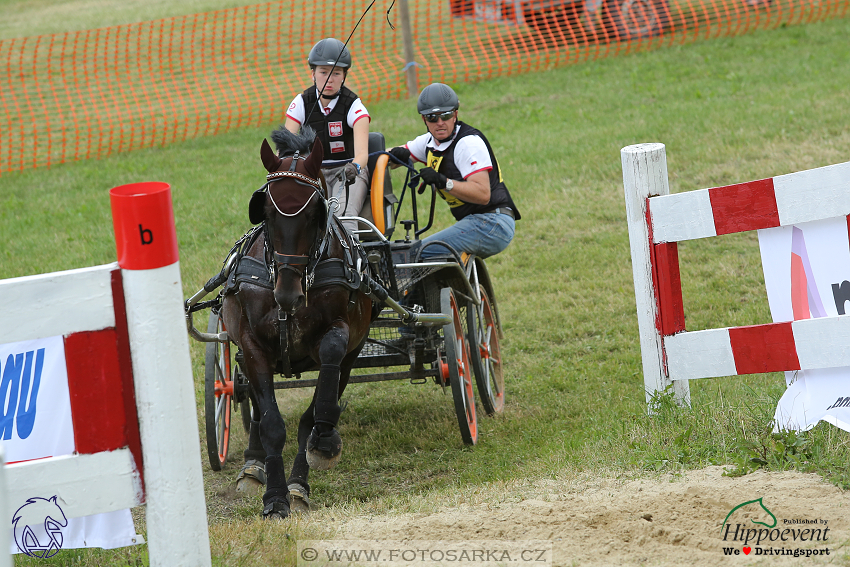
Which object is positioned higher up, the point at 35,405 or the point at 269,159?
the point at 269,159

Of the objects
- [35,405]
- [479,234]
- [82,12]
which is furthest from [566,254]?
[82,12]

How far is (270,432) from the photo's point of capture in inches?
164

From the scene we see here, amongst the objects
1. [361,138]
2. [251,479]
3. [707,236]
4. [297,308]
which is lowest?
[251,479]

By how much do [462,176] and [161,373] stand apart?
386cm

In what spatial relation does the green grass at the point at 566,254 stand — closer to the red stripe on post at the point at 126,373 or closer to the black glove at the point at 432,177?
the red stripe on post at the point at 126,373

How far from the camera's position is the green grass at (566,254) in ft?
12.6

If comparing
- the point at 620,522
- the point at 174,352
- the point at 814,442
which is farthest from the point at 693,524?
the point at 174,352

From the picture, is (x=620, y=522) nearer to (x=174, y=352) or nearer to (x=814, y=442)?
(x=814, y=442)

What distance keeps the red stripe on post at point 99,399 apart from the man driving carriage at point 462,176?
3366 mm

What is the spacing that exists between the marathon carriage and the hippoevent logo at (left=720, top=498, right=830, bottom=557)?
218cm

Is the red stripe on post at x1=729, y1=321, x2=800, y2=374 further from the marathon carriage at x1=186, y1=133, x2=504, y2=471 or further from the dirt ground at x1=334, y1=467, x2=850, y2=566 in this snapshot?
the marathon carriage at x1=186, y1=133, x2=504, y2=471

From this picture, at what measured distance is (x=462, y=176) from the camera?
19.4 feet

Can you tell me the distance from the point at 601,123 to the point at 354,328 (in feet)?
27.2

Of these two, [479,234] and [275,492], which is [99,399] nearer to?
[275,492]
